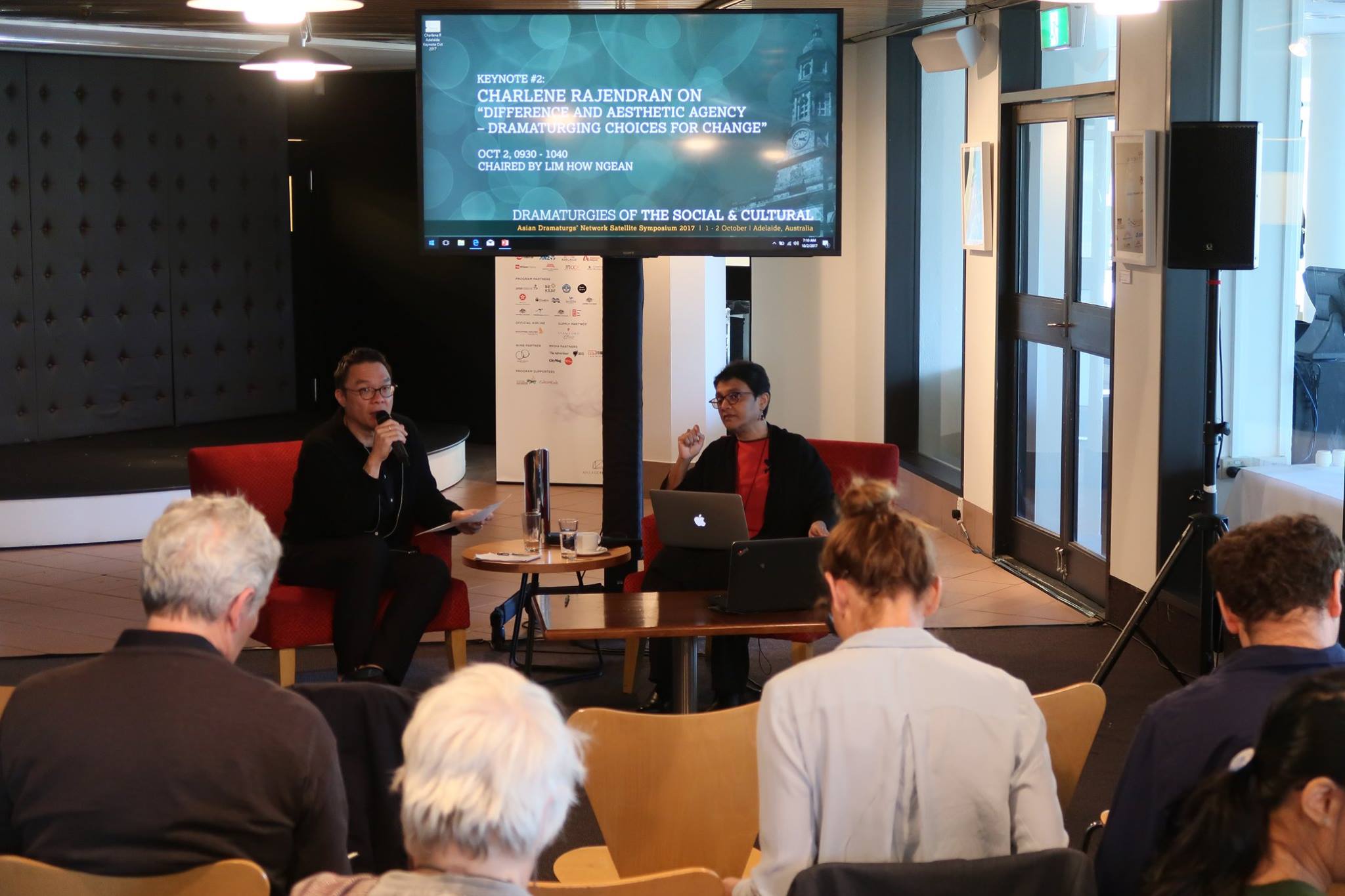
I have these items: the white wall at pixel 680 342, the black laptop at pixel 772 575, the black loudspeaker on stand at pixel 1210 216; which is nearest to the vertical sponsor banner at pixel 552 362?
the white wall at pixel 680 342

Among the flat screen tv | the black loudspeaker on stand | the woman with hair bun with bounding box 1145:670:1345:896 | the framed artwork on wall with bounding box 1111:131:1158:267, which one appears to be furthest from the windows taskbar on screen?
the woman with hair bun with bounding box 1145:670:1345:896

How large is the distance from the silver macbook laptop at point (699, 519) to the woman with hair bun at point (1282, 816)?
318 centimetres

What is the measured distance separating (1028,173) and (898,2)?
1.13m

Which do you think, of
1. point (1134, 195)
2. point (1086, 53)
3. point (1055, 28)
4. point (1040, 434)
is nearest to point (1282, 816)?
point (1134, 195)

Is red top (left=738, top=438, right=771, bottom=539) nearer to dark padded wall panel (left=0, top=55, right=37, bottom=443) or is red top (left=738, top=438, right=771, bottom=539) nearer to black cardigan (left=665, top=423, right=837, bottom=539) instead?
black cardigan (left=665, top=423, right=837, bottom=539)

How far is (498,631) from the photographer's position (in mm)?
5703

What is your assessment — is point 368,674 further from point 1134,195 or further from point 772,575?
point 1134,195

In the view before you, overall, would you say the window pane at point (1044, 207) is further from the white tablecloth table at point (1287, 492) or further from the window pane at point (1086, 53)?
the white tablecloth table at point (1287, 492)

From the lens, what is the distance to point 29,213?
1048cm

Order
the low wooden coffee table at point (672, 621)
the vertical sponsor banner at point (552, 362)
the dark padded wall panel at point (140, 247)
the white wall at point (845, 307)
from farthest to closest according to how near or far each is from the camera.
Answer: the dark padded wall panel at point (140, 247) → the vertical sponsor banner at point (552, 362) → the white wall at point (845, 307) → the low wooden coffee table at point (672, 621)

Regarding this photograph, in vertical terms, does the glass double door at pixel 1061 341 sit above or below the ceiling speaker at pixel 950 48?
below

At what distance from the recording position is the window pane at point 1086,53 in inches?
270

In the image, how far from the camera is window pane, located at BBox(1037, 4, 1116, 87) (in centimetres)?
686

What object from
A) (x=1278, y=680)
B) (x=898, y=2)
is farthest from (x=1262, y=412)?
(x=1278, y=680)
